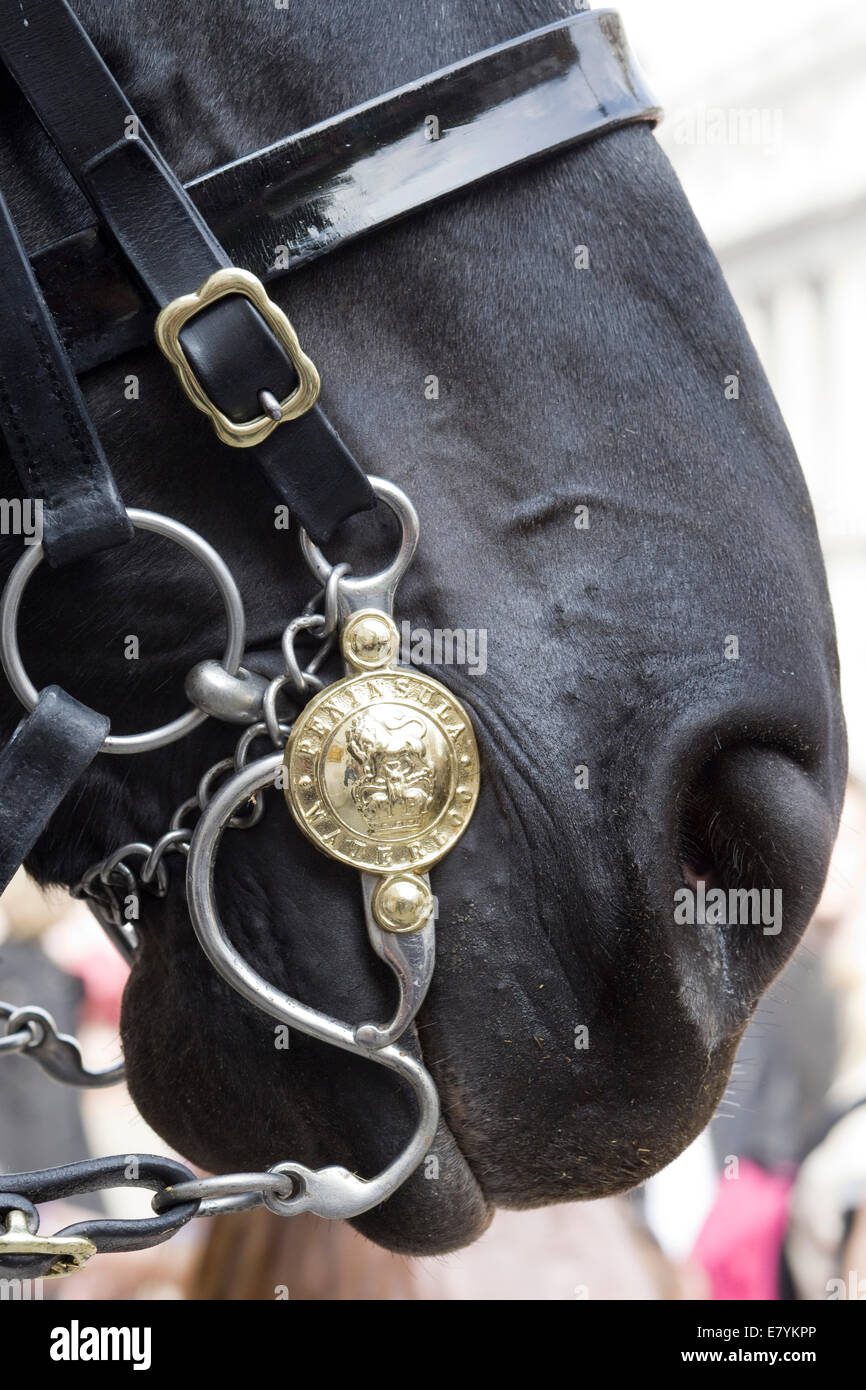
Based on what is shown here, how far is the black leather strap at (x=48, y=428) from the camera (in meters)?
0.88

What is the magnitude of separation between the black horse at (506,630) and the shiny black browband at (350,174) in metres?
0.02

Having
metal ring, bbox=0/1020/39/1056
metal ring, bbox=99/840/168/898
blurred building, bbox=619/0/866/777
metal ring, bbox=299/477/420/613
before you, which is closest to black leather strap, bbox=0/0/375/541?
metal ring, bbox=299/477/420/613

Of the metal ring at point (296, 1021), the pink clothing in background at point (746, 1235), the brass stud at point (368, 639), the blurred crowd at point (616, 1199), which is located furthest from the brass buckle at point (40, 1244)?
the pink clothing in background at point (746, 1235)

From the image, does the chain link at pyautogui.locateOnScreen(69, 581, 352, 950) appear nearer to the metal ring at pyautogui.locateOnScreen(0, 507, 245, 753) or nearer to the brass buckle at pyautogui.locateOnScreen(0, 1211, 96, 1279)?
the metal ring at pyautogui.locateOnScreen(0, 507, 245, 753)

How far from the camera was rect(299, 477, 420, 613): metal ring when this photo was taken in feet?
3.05

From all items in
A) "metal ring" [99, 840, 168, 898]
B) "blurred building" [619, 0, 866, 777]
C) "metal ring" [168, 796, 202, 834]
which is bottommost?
"metal ring" [99, 840, 168, 898]

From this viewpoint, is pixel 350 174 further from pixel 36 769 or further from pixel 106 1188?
pixel 106 1188

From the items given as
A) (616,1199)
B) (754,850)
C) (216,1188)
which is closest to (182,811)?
(216,1188)

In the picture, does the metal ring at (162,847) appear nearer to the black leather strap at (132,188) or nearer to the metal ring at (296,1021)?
the metal ring at (296,1021)

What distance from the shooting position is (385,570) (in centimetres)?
94

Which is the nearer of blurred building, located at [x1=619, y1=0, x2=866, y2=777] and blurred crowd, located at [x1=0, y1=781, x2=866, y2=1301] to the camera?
blurred crowd, located at [x1=0, y1=781, x2=866, y2=1301]

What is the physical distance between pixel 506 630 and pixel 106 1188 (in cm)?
47
